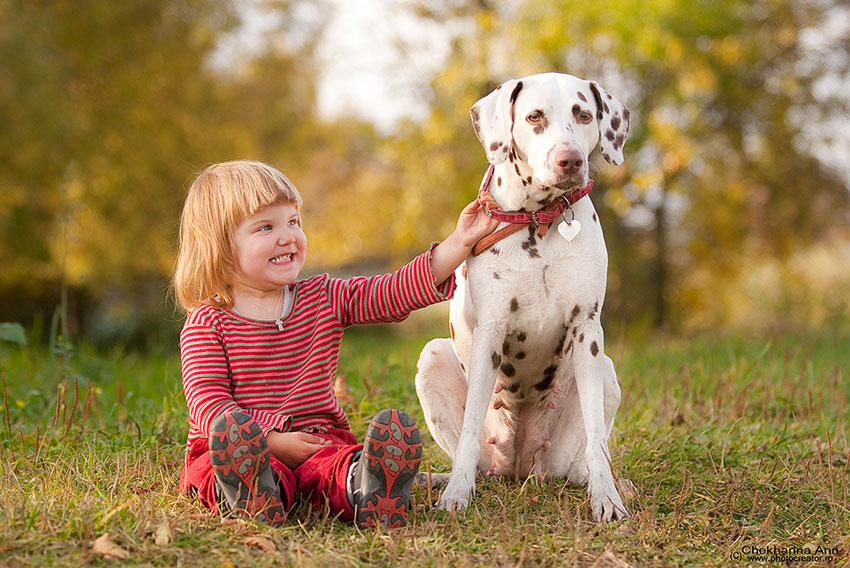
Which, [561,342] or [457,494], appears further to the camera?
[561,342]

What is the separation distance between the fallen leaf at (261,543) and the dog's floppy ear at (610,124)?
1.89 metres

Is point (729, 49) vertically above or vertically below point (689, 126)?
above

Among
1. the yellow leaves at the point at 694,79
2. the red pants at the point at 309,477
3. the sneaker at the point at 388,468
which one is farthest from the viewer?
the yellow leaves at the point at 694,79

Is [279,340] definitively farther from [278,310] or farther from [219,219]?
[219,219]

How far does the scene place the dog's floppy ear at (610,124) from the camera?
127 inches

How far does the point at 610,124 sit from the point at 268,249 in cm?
141

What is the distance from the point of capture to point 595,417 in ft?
10.3

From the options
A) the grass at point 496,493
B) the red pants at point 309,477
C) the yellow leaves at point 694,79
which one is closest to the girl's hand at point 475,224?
the red pants at point 309,477

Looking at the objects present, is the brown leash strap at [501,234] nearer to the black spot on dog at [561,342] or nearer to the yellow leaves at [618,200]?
the black spot on dog at [561,342]

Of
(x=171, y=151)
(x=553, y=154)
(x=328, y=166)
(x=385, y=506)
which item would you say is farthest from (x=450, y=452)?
(x=328, y=166)

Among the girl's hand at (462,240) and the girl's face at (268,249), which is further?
the girl's hand at (462,240)

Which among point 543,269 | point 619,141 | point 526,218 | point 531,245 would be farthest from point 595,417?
point 619,141

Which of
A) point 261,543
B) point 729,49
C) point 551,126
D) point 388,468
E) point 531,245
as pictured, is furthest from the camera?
point 729,49

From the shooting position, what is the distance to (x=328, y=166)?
28062 millimetres
